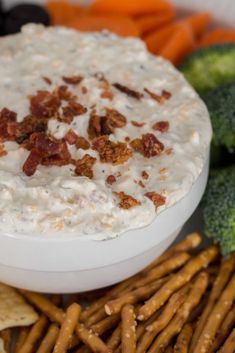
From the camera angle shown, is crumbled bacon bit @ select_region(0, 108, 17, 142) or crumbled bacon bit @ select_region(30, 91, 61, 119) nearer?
crumbled bacon bit @ select_region(0, 108, 17, 142)

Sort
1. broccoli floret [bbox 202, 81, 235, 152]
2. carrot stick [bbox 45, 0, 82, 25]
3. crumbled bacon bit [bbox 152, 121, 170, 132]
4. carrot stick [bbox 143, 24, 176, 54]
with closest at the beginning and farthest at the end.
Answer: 1. crumbled bacon bit [bbox 152, 121, 170, 132]
2. broccoli floret [bbox 202, 81, 235, 152]
3. carrot stick [bbox 143, 24, 176, 54]
4. carrot stick [bbox 45, 0, 82, 25]

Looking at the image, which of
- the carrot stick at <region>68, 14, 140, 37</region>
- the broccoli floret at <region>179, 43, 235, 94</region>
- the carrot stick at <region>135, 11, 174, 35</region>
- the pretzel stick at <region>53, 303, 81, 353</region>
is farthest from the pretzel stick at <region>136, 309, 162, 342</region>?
the carrot stick at <region>135, 11, 174, 35</region>

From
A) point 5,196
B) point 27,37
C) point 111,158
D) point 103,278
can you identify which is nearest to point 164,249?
point 103,278

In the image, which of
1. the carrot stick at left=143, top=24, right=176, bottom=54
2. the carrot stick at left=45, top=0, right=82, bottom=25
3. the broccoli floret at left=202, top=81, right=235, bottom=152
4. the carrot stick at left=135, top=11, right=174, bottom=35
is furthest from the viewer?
the carrot stick at left=45, top=0, right=82, bottom=25

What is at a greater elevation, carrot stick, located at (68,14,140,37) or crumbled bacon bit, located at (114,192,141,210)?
crumbled bacon bit, located at (114,192,141,210)

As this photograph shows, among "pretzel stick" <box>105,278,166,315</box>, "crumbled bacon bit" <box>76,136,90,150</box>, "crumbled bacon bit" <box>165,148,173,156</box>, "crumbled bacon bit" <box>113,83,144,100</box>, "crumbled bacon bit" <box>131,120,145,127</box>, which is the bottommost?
"pretzel stick" <box>105,278,166,315</box>

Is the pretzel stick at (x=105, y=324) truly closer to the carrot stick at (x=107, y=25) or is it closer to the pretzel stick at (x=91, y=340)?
the pretzel stick at (x=91, y=340)

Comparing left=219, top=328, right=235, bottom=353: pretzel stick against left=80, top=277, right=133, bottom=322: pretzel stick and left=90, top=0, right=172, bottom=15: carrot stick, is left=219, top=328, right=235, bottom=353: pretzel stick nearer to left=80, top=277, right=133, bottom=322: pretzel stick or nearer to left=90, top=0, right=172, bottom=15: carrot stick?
left=80, top=277, right=133, bottom=322: pretzel stick

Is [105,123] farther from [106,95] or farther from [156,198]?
[156,198]
